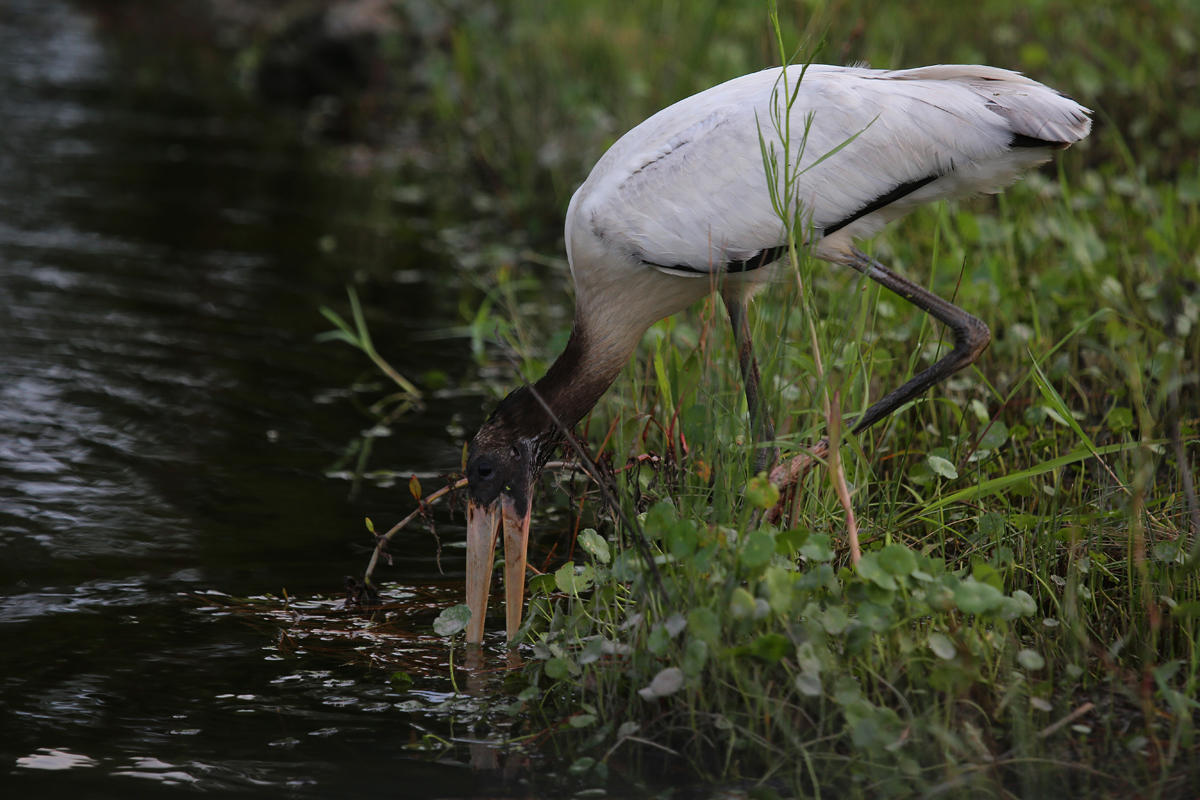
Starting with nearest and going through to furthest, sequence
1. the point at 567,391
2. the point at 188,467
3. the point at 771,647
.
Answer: the point at 771,647 < the point at 567,391 < the point at 188,467

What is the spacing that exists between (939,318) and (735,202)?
26.3 inches

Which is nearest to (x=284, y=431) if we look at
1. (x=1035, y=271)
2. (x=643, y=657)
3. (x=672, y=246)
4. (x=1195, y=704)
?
(x=672, y=246)

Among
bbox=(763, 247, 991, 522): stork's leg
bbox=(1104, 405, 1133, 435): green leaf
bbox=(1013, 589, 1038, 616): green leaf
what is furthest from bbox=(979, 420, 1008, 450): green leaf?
bbox=(1013, 589, 1038, 616): green leaf

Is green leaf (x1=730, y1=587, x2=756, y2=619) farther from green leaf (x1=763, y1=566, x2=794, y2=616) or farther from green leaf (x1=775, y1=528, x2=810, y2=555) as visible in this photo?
green leaf (x1=775, y1=528, x2=810, y2=555)

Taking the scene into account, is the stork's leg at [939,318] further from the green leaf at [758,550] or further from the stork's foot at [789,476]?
the green leaf at [758,550]

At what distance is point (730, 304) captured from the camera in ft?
12.0

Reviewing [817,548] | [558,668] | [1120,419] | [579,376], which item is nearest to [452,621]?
[558,668]

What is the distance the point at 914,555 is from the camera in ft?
8.63

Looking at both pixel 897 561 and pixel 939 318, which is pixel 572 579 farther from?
pixel 939 318

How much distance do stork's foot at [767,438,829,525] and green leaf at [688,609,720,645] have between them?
2.12ft

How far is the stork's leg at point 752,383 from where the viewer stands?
2928mm

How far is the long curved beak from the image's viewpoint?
3271mm

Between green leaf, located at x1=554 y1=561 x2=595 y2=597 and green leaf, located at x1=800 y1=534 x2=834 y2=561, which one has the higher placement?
green leaf, located at x1=800 y1=534 x2=834 y2=561

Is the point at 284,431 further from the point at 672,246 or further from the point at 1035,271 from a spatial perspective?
the point at 1035,271
